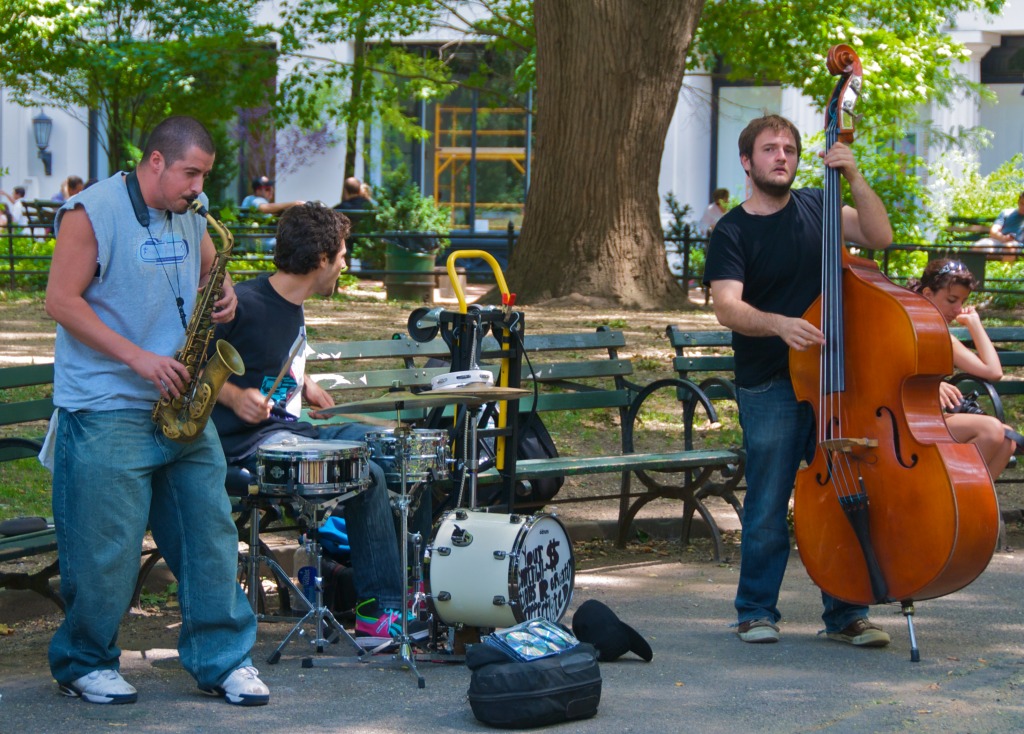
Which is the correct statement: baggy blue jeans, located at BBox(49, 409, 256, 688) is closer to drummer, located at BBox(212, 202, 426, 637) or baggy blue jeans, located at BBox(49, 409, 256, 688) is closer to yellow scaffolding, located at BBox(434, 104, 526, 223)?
drummer, located at BBox(212, 202, 426, 637)

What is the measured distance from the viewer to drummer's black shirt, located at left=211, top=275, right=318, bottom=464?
18.0 feet

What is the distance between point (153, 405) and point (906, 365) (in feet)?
8.06

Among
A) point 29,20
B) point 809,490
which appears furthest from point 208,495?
point 29,20

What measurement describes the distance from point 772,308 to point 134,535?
2.48 meters

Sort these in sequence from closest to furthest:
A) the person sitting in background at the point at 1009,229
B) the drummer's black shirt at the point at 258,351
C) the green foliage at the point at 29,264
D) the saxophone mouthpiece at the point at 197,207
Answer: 1. the saxophone mouthpiece at the point at 197,207
2. the drummer's black shirt at the point at 258,351
3. the green foliage at the point at 29,264
4. the person sitting in background at the point at 1009,229

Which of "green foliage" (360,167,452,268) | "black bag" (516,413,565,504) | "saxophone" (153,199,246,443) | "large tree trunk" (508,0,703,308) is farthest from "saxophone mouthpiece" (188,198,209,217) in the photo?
"green foliage" (360,167,452,268)

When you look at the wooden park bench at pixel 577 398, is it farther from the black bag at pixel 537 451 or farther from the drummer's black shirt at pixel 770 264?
the drummer's black shirt at pixel 770 264

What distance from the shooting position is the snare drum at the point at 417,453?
208 inches

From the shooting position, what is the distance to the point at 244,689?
474 centimetres

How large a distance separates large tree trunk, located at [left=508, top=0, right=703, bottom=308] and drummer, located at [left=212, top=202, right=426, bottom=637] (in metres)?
8.15

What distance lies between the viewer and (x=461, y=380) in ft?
17.4

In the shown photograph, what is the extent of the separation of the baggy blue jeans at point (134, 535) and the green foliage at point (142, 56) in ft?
51.5

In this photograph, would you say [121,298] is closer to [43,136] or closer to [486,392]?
[486,392]

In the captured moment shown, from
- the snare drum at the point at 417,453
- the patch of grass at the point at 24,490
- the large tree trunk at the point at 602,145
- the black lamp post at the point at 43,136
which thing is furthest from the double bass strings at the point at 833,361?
the black lamp post at the point at 43,136
